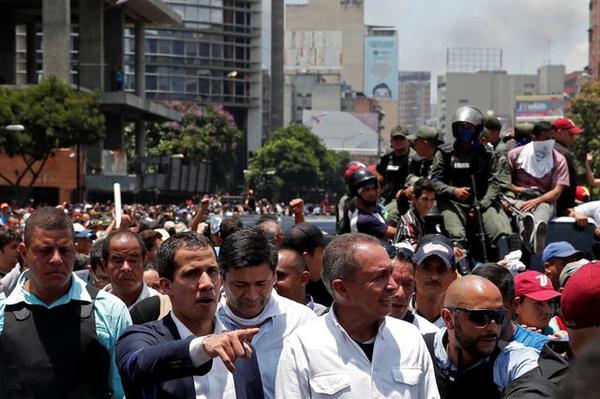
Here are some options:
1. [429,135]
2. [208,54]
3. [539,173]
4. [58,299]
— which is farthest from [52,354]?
[208,54]

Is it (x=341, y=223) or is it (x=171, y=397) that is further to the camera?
(x=341, y=223)

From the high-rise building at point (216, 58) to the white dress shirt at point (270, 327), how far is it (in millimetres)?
158220

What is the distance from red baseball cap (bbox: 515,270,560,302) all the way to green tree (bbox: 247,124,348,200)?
13246 cm

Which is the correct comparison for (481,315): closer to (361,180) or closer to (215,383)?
(215,383)

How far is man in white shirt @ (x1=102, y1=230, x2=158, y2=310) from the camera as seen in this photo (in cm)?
752

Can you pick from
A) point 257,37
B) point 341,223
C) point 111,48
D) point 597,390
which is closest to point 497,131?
point 341,223

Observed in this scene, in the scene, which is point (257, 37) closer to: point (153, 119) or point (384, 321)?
point (153, 119)

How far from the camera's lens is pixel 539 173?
1106cm

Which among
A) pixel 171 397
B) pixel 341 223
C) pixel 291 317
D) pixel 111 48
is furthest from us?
pixel 111 48

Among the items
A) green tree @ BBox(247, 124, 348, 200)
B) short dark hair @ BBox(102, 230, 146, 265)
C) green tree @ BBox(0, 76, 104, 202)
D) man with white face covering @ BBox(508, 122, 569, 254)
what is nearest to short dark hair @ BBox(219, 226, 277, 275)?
short dark hair @ BBox(102, 230, 146, 265)

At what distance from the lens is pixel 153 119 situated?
93.2 meters

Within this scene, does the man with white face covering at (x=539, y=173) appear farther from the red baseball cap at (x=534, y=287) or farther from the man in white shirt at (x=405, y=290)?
the man in white shirt at (x=405, y=290)

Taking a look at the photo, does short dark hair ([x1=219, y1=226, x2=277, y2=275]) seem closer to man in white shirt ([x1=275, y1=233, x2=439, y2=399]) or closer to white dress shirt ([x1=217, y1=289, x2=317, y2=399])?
white dress shirt ([x1=217, y1=289, x2=317, y2=399])

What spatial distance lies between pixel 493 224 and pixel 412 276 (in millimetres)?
3293
